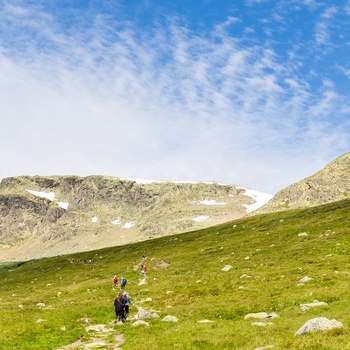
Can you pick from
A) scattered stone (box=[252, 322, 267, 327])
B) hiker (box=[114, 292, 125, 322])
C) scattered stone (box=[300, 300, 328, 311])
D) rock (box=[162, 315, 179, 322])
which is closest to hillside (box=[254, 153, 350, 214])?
scattered stone (box=[300, 300, 328, 311])

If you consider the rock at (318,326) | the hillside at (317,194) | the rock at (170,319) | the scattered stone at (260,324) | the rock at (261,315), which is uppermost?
the hillside at (317,194)

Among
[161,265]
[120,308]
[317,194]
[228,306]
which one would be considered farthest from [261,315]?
[317,194]

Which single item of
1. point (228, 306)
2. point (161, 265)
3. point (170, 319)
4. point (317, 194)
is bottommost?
point (228, 306)

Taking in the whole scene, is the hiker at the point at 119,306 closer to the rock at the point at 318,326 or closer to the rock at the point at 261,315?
the rock at the point at 261,315

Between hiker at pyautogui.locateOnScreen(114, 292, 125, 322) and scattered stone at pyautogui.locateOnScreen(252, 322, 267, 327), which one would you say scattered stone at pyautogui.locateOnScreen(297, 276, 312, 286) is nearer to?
scattered stone at pyautogui.locateOnScreen(252, 322, 267, 327)

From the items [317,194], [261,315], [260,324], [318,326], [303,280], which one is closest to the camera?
[318,326]

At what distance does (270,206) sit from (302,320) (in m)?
175

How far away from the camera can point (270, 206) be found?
638 ft

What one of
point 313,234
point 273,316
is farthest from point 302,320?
point 313,234

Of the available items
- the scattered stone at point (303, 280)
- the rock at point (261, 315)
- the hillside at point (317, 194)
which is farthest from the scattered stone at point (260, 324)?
the hillside at point (317, 194)

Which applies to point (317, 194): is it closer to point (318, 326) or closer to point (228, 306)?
point (228, 306)

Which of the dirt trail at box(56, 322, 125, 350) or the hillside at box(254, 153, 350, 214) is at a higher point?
the hillside at box(254, 153, 350, 214)

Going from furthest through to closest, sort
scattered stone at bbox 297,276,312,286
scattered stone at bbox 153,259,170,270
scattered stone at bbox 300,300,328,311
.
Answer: scattered stone at bbox 153,259,170,270, scattered stone at bbox 297,276,312,286, scattered stone at bbox 300,300,328,311

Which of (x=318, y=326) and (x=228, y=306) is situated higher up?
(x=318, y=326)
